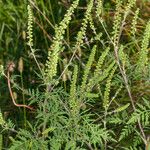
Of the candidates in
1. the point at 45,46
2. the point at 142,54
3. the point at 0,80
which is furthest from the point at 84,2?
the point at 142,54

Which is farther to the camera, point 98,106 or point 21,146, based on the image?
point 98,106

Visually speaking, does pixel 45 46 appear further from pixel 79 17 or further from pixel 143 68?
pixel 143 68

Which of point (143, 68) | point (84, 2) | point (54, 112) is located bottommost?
point (54, 112)

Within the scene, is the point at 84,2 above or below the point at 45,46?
above

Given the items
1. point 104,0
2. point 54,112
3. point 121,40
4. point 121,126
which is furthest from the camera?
point 104,0

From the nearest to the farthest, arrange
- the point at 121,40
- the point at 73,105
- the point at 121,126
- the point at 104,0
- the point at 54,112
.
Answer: the point at 73,105, the point at 54,112, the point at 121,126, the point at 121,40, the point at 104,0

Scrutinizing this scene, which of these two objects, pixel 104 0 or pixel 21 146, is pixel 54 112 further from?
pixel 104 0

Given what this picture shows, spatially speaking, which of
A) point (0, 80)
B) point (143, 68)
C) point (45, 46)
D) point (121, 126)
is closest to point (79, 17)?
point (45, 46)

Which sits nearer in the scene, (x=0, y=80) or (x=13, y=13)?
(x=0, y=80)

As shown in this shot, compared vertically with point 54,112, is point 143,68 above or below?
above

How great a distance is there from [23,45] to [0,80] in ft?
1.28

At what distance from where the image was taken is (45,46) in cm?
427

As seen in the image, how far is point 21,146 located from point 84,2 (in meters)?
1.95

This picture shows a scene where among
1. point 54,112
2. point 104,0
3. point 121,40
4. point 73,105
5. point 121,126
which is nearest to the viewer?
point 73,105
